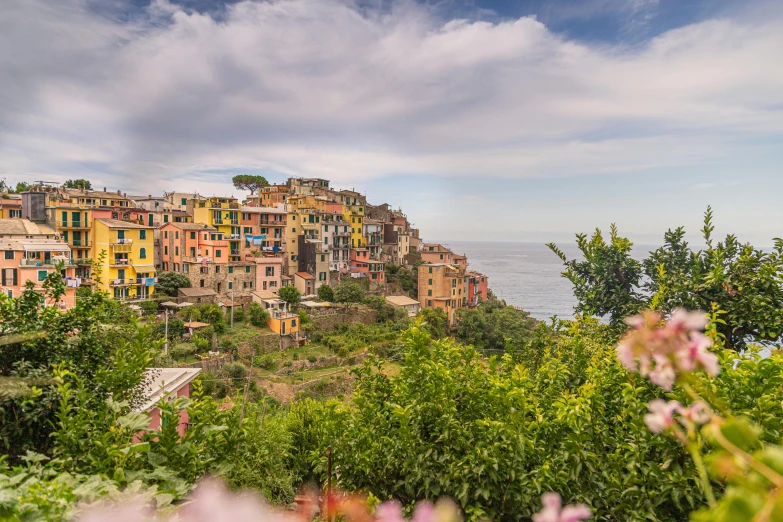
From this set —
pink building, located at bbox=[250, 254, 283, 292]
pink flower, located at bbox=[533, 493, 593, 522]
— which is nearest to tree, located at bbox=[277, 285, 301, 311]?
pink building, located at bbox=[250, 254, 283, 292]

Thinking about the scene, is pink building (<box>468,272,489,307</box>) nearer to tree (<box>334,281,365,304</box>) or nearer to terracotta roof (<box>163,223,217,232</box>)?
tree (<box>334,281,365,304</box>)

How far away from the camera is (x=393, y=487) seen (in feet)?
12.5

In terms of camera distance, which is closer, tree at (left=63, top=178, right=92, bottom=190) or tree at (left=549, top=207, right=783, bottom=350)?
tree at (left=549, top=207, right=783, bottom=350)

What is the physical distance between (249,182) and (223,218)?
81.0ft

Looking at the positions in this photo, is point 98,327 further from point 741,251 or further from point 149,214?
point 149,214

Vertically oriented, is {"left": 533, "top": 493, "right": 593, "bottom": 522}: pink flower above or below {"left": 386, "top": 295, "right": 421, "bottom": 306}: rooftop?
above

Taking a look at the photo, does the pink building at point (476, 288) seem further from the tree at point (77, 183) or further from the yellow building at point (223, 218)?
the tree at point (77, 183)

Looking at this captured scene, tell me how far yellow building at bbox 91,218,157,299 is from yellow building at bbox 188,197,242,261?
583cm

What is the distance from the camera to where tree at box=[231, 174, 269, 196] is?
184 ft

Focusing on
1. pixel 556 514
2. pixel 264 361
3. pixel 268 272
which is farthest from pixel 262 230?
pixel 556 514

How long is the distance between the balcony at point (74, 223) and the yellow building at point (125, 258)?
15.3 inches

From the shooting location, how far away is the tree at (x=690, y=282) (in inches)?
191

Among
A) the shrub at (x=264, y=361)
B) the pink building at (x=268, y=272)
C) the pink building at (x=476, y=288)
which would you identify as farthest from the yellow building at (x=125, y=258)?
the pink building at (x=476, y=288)

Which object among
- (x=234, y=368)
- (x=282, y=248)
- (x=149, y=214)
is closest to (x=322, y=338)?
(x=234, y=368)
